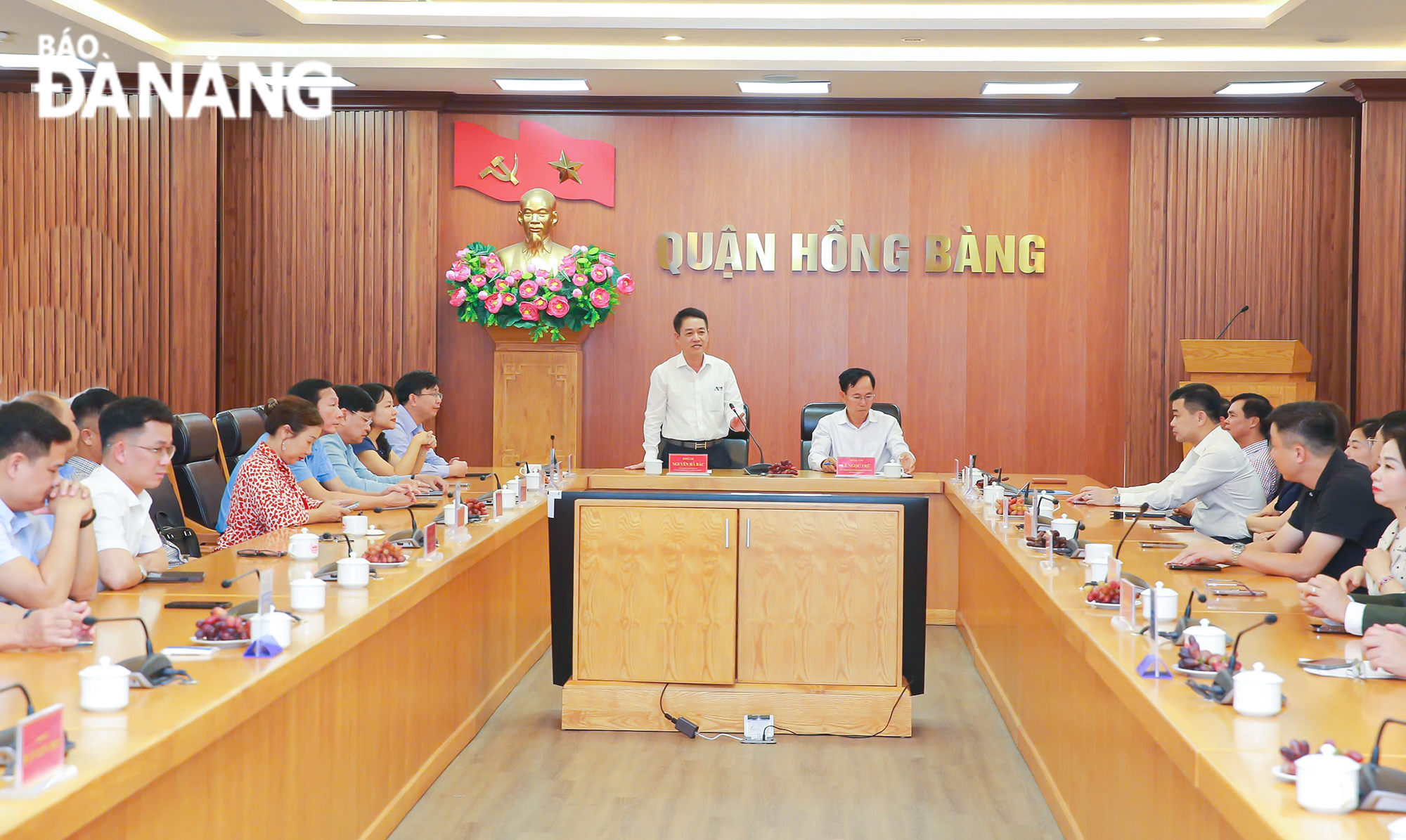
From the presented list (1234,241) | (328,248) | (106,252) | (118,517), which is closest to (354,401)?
(118,517)

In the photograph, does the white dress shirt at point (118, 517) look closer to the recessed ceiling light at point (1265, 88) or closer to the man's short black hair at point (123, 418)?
the man's short black hair at point (123, 418)

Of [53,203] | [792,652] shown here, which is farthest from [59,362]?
[792,652]

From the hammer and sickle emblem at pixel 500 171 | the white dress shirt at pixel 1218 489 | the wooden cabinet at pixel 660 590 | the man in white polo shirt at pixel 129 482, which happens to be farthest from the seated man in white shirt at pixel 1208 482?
the hammer and sickle emblem at pixel 500 171

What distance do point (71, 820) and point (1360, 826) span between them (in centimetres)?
162

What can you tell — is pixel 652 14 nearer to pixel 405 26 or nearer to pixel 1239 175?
pixel 405 26

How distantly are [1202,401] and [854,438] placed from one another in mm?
1919

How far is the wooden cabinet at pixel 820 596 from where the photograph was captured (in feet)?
13.7

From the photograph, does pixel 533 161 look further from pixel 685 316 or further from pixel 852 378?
pixel 852 378

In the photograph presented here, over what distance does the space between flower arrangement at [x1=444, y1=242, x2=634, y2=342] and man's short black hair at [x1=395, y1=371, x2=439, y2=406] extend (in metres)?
1.14

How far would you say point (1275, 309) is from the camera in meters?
7.88

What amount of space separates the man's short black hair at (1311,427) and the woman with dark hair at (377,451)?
359 centimetres

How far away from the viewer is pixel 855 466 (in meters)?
6.02

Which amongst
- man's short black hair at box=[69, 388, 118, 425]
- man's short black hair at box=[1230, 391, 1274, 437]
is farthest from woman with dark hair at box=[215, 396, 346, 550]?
man's short black hair at box=[1230, 391, 1274, 437]

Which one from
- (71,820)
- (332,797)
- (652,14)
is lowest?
(332,797)
